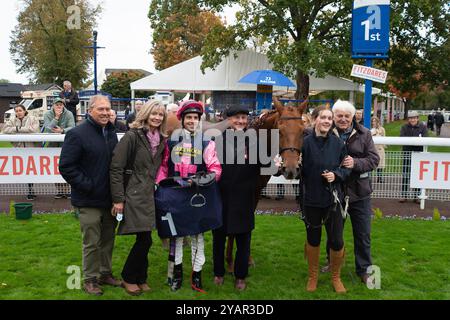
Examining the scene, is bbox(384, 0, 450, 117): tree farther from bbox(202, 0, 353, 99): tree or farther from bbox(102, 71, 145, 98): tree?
bbox(102, 71, 145, 98): tree

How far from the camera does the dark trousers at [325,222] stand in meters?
4.20

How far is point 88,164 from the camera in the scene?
4031 mm

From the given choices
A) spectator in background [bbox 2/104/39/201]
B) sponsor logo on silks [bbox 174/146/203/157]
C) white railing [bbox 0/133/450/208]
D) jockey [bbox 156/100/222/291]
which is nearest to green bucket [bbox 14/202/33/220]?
white railing [bbox 0/133/450/208]

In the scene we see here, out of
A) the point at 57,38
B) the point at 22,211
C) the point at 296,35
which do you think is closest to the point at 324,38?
the point at 296,35

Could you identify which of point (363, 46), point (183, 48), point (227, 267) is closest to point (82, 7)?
point (183, 48)

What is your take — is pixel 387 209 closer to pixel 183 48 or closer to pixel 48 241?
pixel 48 241

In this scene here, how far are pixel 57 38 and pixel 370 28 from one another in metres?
35.6

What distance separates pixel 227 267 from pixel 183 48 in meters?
39.8

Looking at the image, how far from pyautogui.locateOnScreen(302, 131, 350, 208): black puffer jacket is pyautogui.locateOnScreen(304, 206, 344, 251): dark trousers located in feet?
0.30

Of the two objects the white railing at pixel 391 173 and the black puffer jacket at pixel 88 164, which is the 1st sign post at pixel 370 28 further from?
the black puffer jacket at pixel 88 164

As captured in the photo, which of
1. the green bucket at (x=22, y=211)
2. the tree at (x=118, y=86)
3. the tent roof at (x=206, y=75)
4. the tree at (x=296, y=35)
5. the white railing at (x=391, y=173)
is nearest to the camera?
the green bucket at (x=22, y=211)

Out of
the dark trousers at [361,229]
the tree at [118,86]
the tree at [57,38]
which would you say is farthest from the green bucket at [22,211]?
the tree at [118,86]

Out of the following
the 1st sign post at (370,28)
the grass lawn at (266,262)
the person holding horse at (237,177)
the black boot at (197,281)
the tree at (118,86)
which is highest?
the tree at (118,86)

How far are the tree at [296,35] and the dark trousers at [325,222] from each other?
12.2 metres
